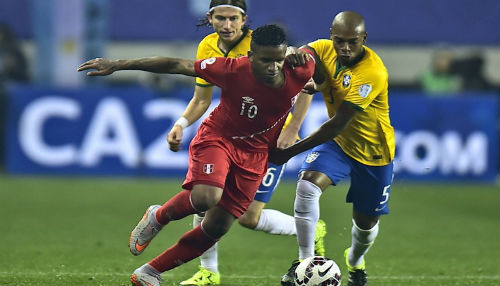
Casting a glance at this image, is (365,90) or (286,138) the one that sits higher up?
(365,90)

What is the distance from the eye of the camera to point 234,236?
10227 mm

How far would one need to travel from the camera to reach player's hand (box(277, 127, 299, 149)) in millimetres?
6939

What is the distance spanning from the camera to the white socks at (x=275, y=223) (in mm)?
7832

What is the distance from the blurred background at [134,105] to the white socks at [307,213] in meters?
6.00

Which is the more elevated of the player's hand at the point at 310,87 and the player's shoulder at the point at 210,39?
the player's shoulder at the point at 210,39

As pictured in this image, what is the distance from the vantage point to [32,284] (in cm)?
703

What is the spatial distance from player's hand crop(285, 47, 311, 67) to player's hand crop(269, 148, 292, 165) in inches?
26.5

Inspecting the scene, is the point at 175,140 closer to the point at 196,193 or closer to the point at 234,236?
the point at 196,193

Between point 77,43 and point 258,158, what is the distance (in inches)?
416

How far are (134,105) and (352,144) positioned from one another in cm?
775

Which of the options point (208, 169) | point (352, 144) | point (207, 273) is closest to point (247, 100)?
point (208, 169)

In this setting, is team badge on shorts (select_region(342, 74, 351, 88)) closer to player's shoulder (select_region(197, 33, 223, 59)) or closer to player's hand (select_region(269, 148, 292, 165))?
player's hand (select_region(269, 148, 292, 165))

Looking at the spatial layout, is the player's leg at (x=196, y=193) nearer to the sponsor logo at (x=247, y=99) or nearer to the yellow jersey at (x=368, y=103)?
the sponsor logo at (x=247, y=99)

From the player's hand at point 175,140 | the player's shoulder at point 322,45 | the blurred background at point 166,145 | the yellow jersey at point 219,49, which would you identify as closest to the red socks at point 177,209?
the player's hand at point 175,140
